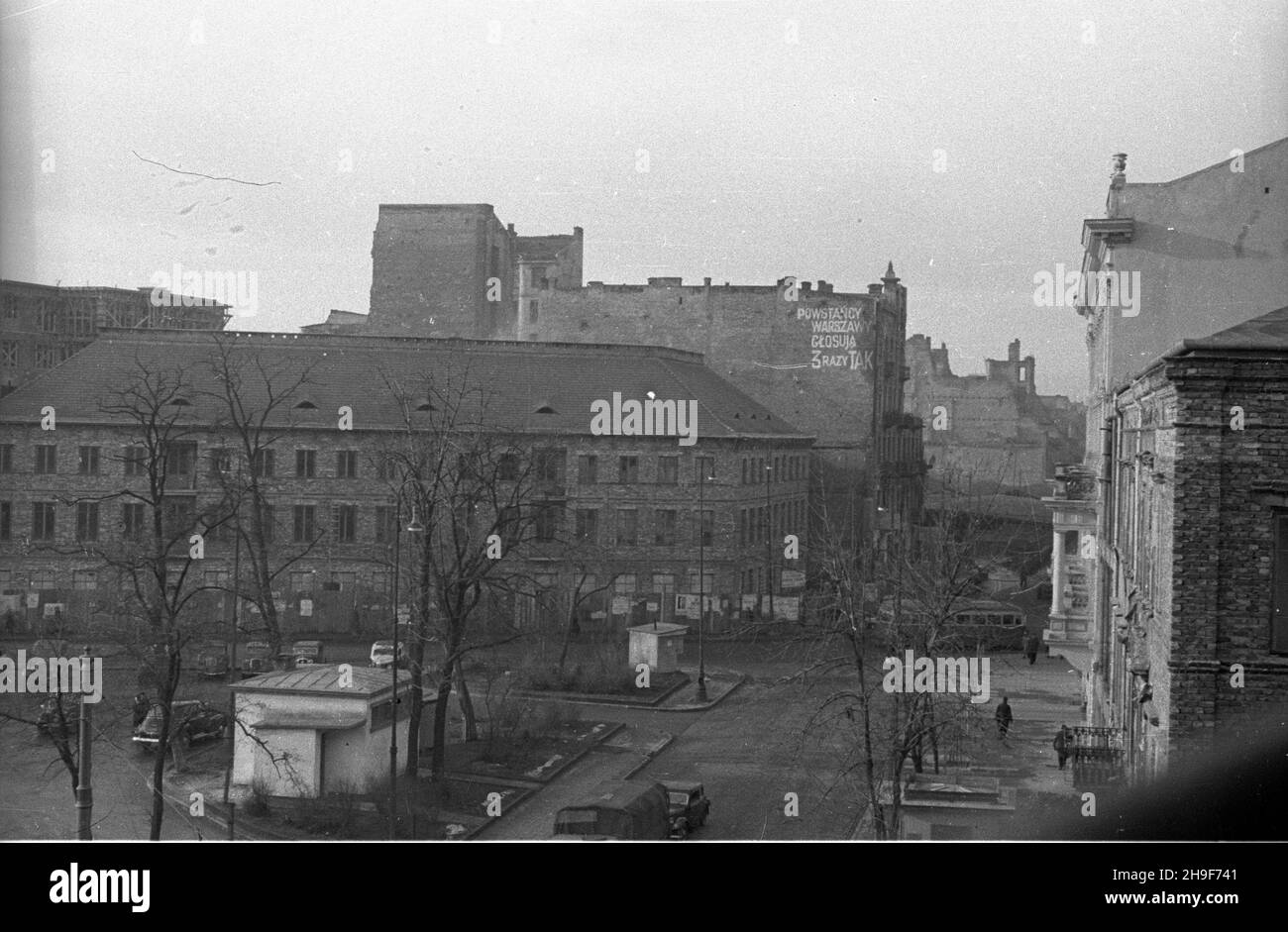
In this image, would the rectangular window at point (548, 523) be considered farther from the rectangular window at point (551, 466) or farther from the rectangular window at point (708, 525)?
the rectangular window at point (708, 525)

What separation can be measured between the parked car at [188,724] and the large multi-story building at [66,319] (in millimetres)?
Answer: 7352

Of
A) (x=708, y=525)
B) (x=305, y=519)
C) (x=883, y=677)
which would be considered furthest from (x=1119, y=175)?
(x=305, y=519)

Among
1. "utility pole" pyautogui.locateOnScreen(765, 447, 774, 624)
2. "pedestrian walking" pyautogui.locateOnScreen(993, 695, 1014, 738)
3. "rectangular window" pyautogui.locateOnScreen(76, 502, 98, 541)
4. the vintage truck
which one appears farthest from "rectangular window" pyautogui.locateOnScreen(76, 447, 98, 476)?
"pedestrian walking" pyautogui.locateOnScreen(993, 695, 1014, 738)

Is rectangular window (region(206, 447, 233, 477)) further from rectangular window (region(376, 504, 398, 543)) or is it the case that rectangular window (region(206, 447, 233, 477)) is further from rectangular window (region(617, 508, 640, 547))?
rectangular window (region(617, 508, 640, 547))

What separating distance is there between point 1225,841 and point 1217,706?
854 mm

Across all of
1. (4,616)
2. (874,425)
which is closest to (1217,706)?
(4,616)

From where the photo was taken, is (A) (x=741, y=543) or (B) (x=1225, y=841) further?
(A) (x=741, y=543)

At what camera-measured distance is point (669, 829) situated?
1190 centimetres

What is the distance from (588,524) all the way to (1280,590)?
53.7 ft

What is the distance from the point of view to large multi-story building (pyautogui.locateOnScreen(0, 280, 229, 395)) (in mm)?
21547

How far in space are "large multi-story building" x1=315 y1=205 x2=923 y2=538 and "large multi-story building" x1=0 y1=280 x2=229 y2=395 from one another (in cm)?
300
